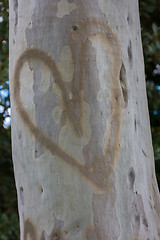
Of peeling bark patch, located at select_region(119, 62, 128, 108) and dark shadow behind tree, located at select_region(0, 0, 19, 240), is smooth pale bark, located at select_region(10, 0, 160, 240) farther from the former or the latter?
dark shadow behind tree, located at select_region(0, 0, 19, 240)

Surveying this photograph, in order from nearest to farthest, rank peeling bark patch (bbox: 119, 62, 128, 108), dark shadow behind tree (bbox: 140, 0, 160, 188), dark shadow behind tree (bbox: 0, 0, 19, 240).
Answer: peeling bark patch (bbox: 119, 62, 128, 108), dark shadow behind tree (bbox: 0, 0, 19, 240), dark shadow behind tree (bbox: 140, 0, 160, 188)

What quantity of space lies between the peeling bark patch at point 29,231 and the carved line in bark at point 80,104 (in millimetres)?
326

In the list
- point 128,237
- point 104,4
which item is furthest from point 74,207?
point 104,4

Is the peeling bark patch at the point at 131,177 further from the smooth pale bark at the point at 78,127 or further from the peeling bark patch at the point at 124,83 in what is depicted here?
the peeling bark patch at the point at 124,83

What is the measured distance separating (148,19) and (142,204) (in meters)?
2.92

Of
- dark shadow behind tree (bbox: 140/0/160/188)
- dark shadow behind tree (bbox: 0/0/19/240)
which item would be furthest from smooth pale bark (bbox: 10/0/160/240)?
dark shadow behind tree (bbox: 140/0/160/188)

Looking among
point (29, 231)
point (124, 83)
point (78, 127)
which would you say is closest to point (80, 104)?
point (78, 127)

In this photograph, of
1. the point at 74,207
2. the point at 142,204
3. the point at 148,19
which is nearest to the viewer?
the point at 74,207

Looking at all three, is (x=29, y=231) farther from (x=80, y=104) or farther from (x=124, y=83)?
(x=124, y=83)

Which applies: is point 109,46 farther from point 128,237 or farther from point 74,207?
point 128,237

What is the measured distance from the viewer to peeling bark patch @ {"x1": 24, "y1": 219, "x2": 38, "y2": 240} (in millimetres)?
1646

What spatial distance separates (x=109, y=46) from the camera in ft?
5.57

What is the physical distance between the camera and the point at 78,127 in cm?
161

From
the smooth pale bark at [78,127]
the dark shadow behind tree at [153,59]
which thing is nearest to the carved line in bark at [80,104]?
the smooth pale bark at [78,127]
